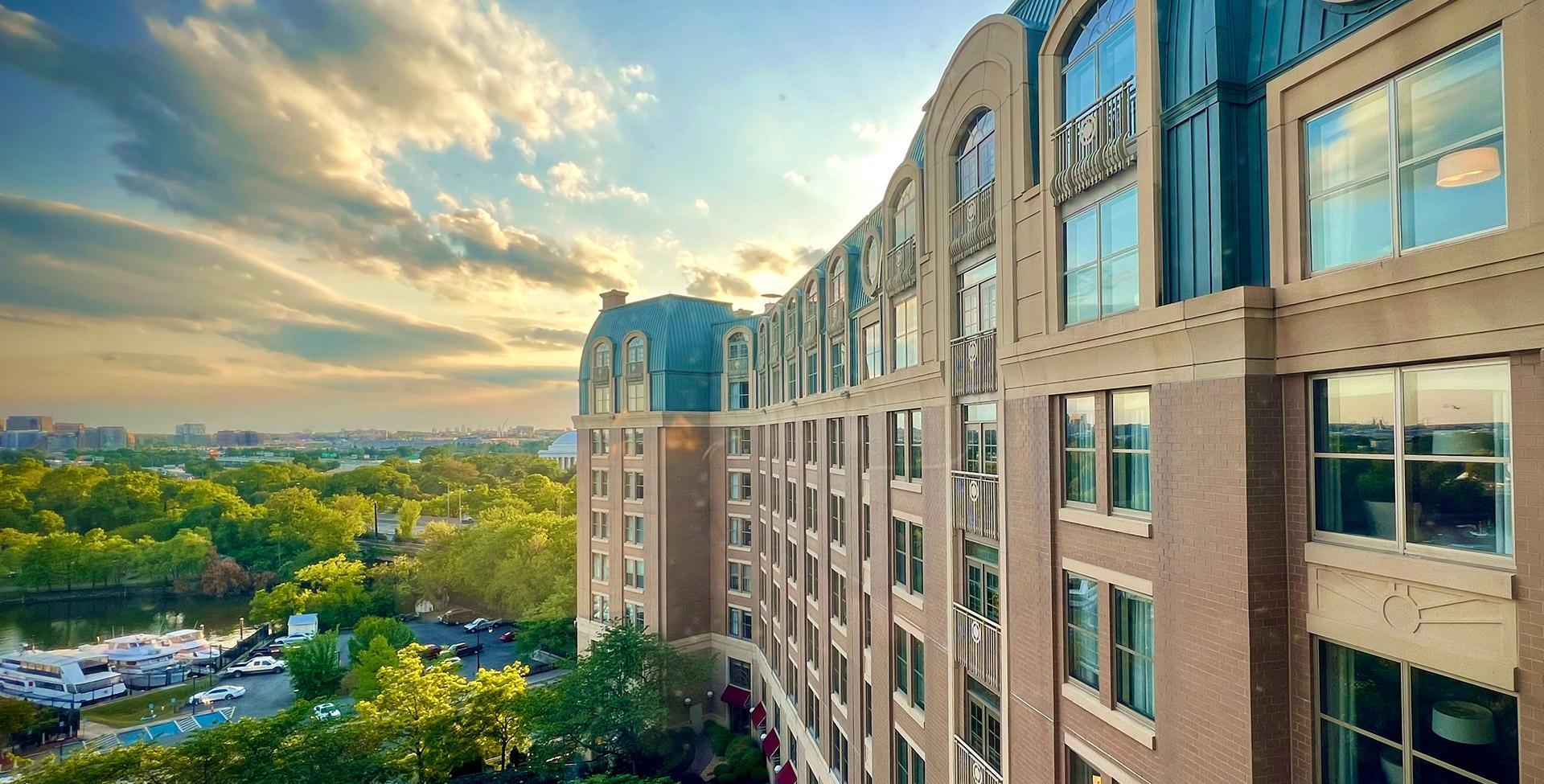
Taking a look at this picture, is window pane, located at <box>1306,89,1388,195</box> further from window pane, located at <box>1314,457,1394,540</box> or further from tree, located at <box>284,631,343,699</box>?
tree, located at <box>284,631,343,699</box>

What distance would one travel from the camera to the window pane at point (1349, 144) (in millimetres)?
4871

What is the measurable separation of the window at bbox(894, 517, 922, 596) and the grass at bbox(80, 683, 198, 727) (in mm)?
43777

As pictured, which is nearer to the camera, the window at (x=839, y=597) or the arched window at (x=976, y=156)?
the arched window at (x=976, y=156)

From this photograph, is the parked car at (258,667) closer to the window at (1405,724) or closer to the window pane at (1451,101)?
the window at (1405,724)

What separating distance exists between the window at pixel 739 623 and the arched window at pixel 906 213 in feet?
74.7

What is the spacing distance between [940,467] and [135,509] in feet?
247

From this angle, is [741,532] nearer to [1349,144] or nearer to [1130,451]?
[1130,451]

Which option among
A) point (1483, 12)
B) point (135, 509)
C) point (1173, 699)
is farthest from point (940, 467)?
point (135, 509)

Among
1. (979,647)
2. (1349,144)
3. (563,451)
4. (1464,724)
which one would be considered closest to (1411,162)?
(1349,144)

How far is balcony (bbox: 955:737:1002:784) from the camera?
382 inches

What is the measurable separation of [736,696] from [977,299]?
25.9m

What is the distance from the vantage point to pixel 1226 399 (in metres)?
5.54

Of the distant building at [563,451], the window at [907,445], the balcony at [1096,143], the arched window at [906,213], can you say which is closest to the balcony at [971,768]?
the window at [907,445]

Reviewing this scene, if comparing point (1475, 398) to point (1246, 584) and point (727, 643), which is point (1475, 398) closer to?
point (1246, 584)
